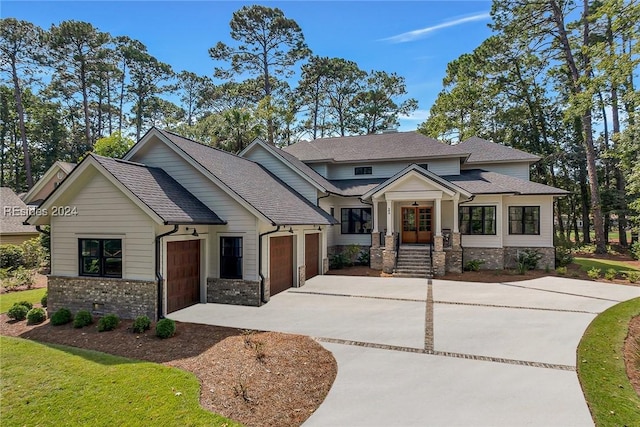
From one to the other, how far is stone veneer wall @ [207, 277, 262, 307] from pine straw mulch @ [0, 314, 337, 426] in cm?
226

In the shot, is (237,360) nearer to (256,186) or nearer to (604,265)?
(256,186)

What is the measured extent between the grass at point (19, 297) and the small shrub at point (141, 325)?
21.5 ft

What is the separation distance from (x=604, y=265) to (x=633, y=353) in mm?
15403

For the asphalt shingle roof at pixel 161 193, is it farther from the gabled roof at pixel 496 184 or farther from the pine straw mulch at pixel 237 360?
the gabled roof at pixel 496 184

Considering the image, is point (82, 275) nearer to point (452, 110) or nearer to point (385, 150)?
point (385, 150)

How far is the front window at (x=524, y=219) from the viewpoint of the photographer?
18094 millimetres

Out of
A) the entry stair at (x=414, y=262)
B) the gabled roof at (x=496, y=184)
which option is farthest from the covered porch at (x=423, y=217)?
the gabled roof at (x=496, y=184)

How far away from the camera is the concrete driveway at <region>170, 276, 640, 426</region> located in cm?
486

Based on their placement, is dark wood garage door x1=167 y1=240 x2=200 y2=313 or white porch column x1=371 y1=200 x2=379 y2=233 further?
white porch column x1=371 y1=200 x2=379 y2=233

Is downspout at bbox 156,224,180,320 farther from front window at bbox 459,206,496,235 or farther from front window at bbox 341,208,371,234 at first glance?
front window at bbox 459,206,496,235

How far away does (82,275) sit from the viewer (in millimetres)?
10133

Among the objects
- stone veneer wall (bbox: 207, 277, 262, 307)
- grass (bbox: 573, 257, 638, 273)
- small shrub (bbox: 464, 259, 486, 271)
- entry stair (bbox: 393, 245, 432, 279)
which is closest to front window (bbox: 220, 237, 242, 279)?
stone veneer wall (bbox: 207, 277, 262, 307)

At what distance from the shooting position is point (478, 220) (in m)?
18.3

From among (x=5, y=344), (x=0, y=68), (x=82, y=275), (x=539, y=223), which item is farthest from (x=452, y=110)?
(x=0, y=68)
